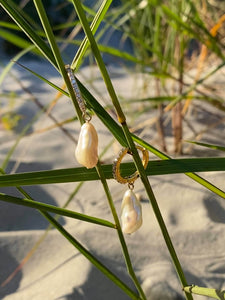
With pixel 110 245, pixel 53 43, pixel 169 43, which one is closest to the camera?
pixel 53 43

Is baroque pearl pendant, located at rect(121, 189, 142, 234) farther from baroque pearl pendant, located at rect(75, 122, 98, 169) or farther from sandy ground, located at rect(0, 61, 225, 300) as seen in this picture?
sandy ground, located at rect(0, 61, 225, 300)

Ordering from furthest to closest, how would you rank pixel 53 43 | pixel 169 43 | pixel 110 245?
1. pixel 169 43
2. pixel 110 245
3. pixel 53 43

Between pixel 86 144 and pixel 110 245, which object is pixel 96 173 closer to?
pixel 86 144

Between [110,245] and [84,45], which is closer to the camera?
[84,45]

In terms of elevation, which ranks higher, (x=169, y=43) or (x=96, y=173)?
(x=169, y=43)

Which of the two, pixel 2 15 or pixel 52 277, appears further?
pixel 2 15

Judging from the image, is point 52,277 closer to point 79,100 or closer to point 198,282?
point 198,282

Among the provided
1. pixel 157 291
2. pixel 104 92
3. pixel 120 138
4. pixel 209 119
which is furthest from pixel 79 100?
pixel 104 92

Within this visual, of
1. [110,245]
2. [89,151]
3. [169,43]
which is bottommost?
[89,151]

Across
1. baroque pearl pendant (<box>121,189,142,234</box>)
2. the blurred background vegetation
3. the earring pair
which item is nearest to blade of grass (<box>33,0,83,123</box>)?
the earring pair

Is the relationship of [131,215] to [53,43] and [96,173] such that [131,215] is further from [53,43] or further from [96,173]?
[53,43]

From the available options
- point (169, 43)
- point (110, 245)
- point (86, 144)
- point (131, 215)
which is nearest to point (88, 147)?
point (86, 144)
